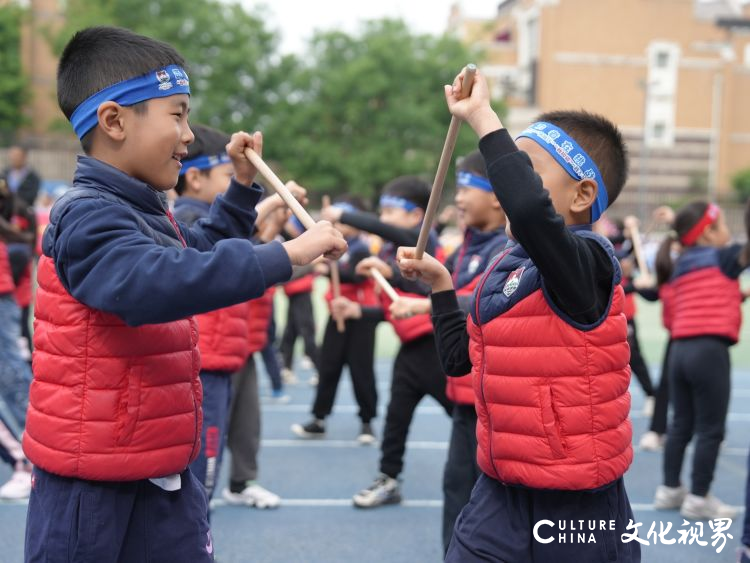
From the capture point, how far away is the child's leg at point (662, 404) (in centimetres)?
616

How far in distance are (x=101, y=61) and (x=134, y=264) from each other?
0.59 meters

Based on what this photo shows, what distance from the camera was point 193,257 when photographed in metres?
1.80

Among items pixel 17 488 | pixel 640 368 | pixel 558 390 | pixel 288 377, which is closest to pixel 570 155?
pixel 558 390

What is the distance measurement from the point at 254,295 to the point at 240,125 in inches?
1300

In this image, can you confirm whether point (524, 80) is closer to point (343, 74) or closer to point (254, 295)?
point (343, 74)

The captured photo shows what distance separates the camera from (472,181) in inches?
153

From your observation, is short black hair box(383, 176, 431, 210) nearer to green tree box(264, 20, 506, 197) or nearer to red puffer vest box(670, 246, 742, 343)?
red puffer vest box(670, 246, 742, 343)

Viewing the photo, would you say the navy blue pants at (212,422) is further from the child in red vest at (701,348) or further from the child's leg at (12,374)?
the child in red vest at (701,348)

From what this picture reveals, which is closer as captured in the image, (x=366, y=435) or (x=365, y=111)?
(x=366, y=435)

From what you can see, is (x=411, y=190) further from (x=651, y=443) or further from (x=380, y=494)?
(x=651, y=443)

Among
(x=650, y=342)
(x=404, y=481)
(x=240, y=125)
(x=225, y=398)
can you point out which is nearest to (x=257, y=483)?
(x=404, y=481)

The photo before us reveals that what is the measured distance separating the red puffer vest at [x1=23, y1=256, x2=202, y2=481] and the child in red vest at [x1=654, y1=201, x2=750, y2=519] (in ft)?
11.6

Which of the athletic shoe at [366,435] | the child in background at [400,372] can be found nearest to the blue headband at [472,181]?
the child in background at [400,372]

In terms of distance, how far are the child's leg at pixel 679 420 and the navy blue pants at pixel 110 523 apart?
11.4ft
